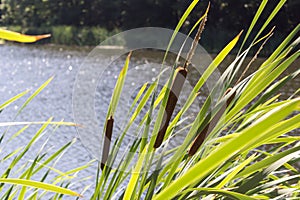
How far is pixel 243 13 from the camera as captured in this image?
26.3 m

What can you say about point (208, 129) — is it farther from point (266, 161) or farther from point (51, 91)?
point (51, 91)

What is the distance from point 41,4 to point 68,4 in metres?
1.59

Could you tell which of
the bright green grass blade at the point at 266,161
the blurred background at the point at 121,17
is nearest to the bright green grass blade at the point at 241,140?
the bright green grass blade at the point at 266,161

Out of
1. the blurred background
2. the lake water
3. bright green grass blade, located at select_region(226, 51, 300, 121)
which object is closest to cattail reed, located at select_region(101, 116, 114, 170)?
bright green grass blade, located at select_region(226, 51, 300, 121)

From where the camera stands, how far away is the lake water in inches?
287

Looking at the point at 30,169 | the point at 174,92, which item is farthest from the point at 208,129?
the point at 30,169

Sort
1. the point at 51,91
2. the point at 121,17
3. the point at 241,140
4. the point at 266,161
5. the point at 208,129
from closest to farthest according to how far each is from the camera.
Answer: the point at 241,140
the point at 266,161
the point at 208,129
the point at 51,91
the point at 121,17

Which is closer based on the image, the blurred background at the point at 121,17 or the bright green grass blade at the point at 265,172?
the bright green grass blade at the point at 265,172

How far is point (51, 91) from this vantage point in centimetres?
1305

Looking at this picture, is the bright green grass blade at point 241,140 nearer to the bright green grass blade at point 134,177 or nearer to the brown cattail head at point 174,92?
the brown cattail head at point 174,92

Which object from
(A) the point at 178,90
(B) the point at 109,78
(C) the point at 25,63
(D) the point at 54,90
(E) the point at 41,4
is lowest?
(A) the point at 178,90

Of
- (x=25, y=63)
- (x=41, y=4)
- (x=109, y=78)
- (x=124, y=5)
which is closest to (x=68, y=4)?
(x=41, y=4)

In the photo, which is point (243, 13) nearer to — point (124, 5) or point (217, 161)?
point (124, 5)

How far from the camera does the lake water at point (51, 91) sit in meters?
7.29
